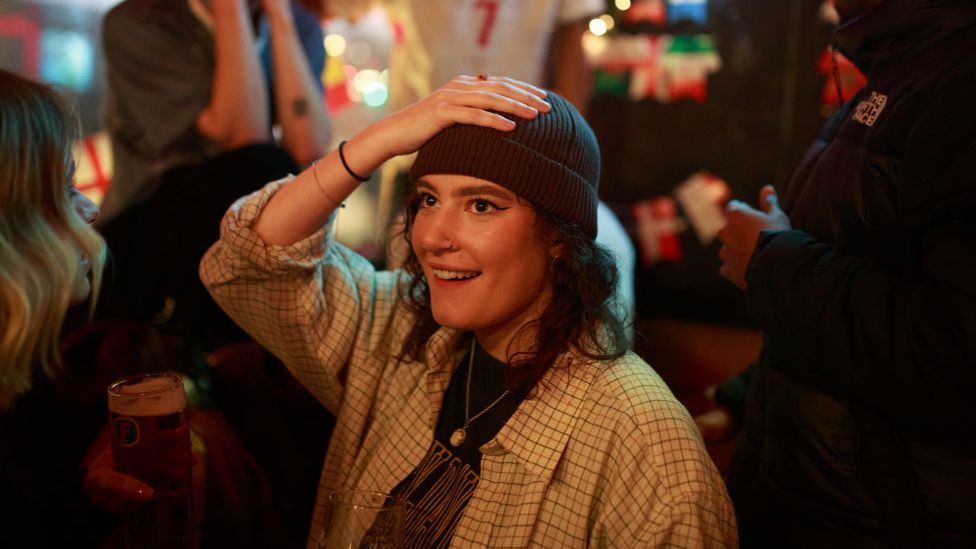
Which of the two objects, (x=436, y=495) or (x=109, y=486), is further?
(x=436, y=495)

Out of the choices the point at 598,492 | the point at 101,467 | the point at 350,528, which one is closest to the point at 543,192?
the point at 598,492

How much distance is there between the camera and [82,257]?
62.4 inches

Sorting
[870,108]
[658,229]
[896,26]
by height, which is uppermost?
[896,26]

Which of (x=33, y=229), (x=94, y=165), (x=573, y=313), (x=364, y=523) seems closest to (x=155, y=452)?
(x=364, y=523)

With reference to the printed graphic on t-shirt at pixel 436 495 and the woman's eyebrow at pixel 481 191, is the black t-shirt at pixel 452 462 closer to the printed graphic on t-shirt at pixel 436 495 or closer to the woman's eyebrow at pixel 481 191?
the printed graphic on t-shirt at pixel 436 495

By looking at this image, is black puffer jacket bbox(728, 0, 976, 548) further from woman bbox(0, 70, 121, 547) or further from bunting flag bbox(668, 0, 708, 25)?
bunting flag bbox(668, 0, 708, 25)

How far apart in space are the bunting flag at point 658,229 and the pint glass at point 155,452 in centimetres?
317

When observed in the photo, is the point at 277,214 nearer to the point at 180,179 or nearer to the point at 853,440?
the point at 180,179

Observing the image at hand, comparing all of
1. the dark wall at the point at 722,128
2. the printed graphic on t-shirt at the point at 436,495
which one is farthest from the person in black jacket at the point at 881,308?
the dark wall at the point at 722,128

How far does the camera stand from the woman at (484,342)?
135 centimetres

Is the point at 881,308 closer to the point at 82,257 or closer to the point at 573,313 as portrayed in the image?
the point at 573,313

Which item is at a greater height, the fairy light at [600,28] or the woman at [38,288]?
the fairy light at [600,28]

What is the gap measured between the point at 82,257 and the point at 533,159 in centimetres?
89

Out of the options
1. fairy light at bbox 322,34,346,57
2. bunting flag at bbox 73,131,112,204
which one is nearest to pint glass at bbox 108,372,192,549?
bunting flag at bbox 73,131,112,204
